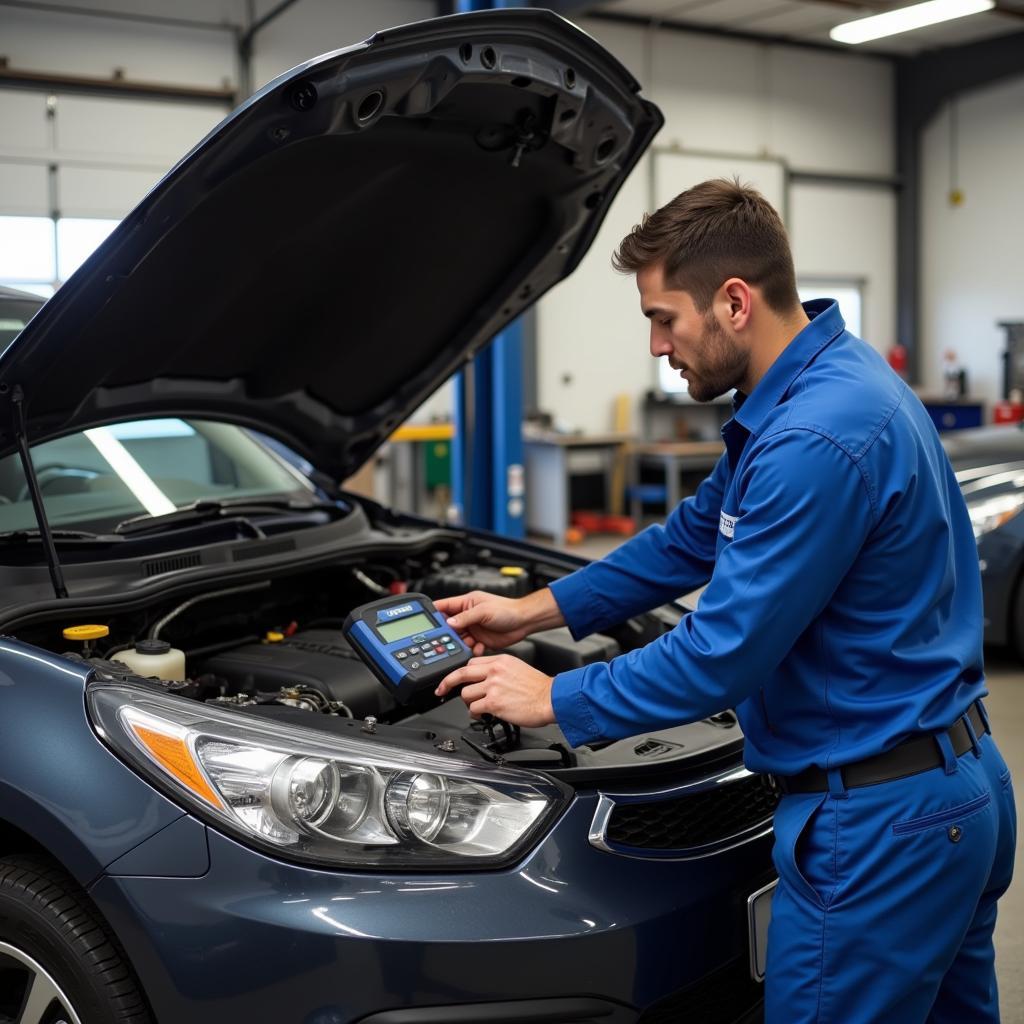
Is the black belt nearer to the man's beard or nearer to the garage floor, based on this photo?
the man's beard

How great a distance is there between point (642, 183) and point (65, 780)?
895 cm

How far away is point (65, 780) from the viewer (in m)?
1.41

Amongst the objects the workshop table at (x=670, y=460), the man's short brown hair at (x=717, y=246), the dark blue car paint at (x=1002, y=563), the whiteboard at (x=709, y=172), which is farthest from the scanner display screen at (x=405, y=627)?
the whiteboard at (x=709, y=172)

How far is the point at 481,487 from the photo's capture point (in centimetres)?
589

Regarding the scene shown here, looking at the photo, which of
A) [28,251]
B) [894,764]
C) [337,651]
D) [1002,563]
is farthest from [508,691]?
[28,251]

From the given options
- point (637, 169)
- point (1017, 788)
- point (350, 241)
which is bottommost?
point (1017, 788)

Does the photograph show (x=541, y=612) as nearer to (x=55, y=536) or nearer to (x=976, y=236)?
(x=55, y=536)

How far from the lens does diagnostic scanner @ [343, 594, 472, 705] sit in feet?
5.43

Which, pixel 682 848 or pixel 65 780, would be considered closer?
pixel 65 780

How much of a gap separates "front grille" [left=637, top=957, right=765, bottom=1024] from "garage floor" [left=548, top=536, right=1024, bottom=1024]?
0.85m

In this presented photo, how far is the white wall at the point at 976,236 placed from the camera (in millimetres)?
10609

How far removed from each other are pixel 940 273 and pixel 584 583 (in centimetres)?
1048

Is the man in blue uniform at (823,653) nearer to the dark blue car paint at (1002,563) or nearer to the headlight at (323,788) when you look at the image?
the headlight at (323,788)

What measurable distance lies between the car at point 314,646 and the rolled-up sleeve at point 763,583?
0.20m
